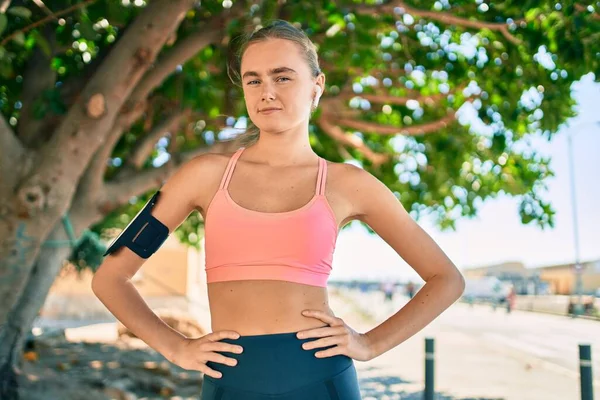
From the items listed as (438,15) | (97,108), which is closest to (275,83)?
(97,108)

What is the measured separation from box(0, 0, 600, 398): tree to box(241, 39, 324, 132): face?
1.56ft

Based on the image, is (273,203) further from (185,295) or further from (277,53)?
(185,295)

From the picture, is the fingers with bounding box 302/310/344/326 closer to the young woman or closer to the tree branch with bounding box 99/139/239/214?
the young woman

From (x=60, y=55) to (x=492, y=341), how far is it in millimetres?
11695

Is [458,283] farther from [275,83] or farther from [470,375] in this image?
[470,375]

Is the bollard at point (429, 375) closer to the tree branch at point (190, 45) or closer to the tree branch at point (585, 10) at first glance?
the tree branch at point (585, 10)

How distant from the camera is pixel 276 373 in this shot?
1.61m

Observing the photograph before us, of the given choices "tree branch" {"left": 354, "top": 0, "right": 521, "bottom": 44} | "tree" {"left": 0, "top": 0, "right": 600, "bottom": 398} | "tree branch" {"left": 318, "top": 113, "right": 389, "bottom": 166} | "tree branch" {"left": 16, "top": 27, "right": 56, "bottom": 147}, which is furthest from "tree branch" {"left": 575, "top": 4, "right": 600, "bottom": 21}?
"tree branch" {"left": 16, "top": 27, "right": 56, "bottom": 147}

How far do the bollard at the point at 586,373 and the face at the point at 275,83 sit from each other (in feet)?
15.6

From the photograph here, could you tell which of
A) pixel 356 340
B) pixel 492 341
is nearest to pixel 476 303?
pixel 492 341

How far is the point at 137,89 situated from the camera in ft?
19.6

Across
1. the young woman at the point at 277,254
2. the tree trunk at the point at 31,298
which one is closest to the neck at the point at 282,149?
the young woman at the point at 277,254

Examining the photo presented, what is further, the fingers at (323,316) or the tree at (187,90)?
the tree at (187,90)

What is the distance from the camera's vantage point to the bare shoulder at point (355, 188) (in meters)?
1.83
